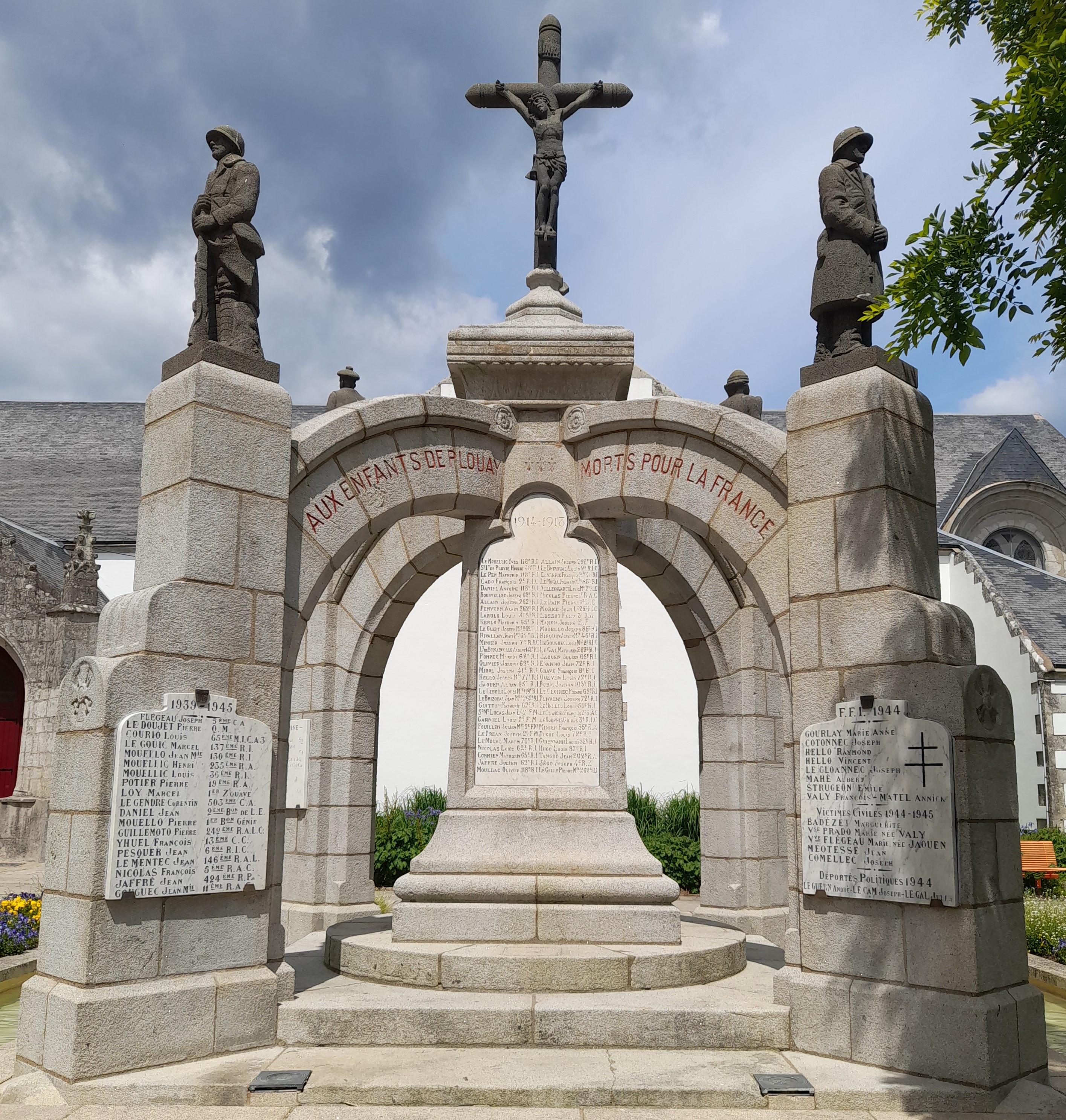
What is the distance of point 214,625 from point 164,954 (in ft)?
6.33

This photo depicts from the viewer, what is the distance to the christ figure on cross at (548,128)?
9.35 metres

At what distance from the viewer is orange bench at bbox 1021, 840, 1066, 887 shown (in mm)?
13711

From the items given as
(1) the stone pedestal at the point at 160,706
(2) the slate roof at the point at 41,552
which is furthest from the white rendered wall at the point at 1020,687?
(2) the slate roof at the point at 41,552

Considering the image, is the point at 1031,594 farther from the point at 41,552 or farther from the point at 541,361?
the point at 41,552

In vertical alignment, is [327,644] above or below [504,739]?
above

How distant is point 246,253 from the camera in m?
7.32

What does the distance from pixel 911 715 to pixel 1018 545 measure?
2363cm

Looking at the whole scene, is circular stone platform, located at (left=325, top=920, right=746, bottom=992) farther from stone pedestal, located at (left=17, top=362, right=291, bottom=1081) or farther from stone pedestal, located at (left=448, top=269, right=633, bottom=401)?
stone pedestal, located at (left=448, top=269, right=633, bottom=401)

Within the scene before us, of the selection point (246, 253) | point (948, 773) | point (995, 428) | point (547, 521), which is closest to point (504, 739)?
point (547, 521)

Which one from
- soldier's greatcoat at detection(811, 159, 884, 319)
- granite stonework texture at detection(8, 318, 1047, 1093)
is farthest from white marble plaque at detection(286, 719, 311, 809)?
soldier's greatcoat at detection(811, 159, 884, 319)

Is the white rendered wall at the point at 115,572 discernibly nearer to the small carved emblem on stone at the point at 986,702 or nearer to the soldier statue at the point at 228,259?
the soldier statue at the point at 228,259

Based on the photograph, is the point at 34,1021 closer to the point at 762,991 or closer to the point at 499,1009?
the point at 499,1009

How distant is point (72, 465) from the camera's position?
28250 mm

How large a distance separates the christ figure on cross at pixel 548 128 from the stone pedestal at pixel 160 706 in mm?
3488
